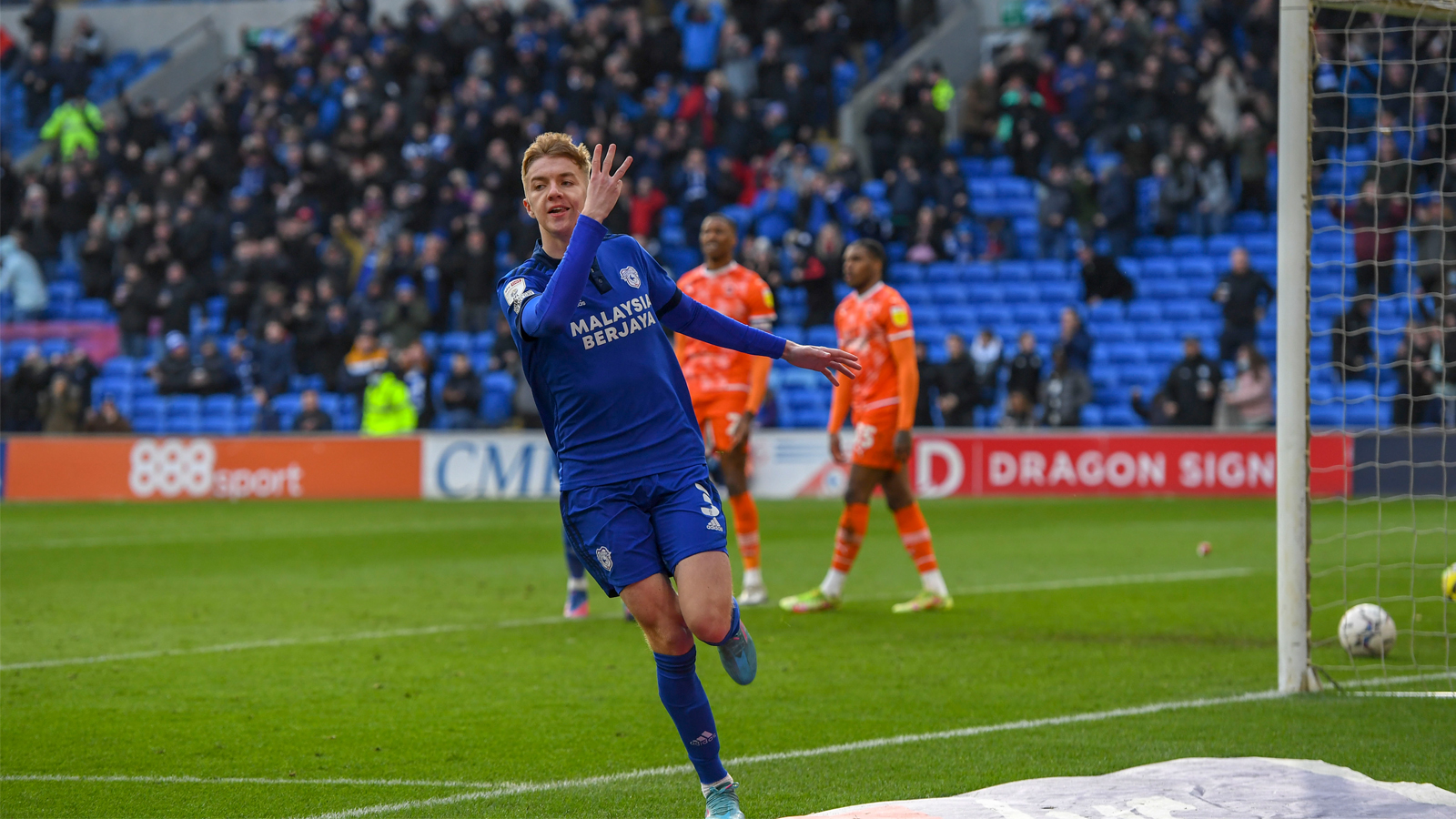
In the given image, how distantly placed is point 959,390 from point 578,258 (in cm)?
1667

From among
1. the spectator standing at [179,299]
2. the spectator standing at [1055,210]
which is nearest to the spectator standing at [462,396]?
the spectator standing at [179,299]

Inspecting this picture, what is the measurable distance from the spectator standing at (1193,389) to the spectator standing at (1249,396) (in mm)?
161

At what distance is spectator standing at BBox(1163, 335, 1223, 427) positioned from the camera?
19766mm

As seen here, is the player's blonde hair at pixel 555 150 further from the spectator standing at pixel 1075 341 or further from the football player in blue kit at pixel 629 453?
the spectator standing at pixel 1075 341

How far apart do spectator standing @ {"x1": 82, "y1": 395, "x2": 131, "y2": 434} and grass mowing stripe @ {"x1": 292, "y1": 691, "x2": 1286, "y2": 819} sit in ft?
64.4

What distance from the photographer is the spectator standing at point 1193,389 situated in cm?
1977

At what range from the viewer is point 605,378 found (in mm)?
4785

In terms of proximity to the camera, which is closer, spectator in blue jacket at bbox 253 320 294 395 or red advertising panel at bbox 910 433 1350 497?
red advertising panel at bbox 910 433 1350 497

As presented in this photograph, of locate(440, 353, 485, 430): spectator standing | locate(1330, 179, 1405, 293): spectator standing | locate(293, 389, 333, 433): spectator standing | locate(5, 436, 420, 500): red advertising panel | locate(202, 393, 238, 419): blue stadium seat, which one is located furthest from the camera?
locate(202, 393, 238, 419): blue stadium seat

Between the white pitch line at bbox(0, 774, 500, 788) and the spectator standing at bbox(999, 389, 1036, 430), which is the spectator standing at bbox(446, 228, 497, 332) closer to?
the spectator standing at bbox(999, 389, 1036, 430)

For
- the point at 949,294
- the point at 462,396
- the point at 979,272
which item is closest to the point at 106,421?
the point at 462,396

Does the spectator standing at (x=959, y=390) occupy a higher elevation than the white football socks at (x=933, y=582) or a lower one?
higher

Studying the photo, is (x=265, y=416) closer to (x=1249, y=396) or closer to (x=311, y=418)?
(x=311, y=418)

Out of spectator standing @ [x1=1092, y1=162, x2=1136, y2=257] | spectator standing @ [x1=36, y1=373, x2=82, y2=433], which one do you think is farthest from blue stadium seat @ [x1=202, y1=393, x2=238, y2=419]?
spectator standing @ [x1=1092, y1=162, x2=1136, y2=257]
